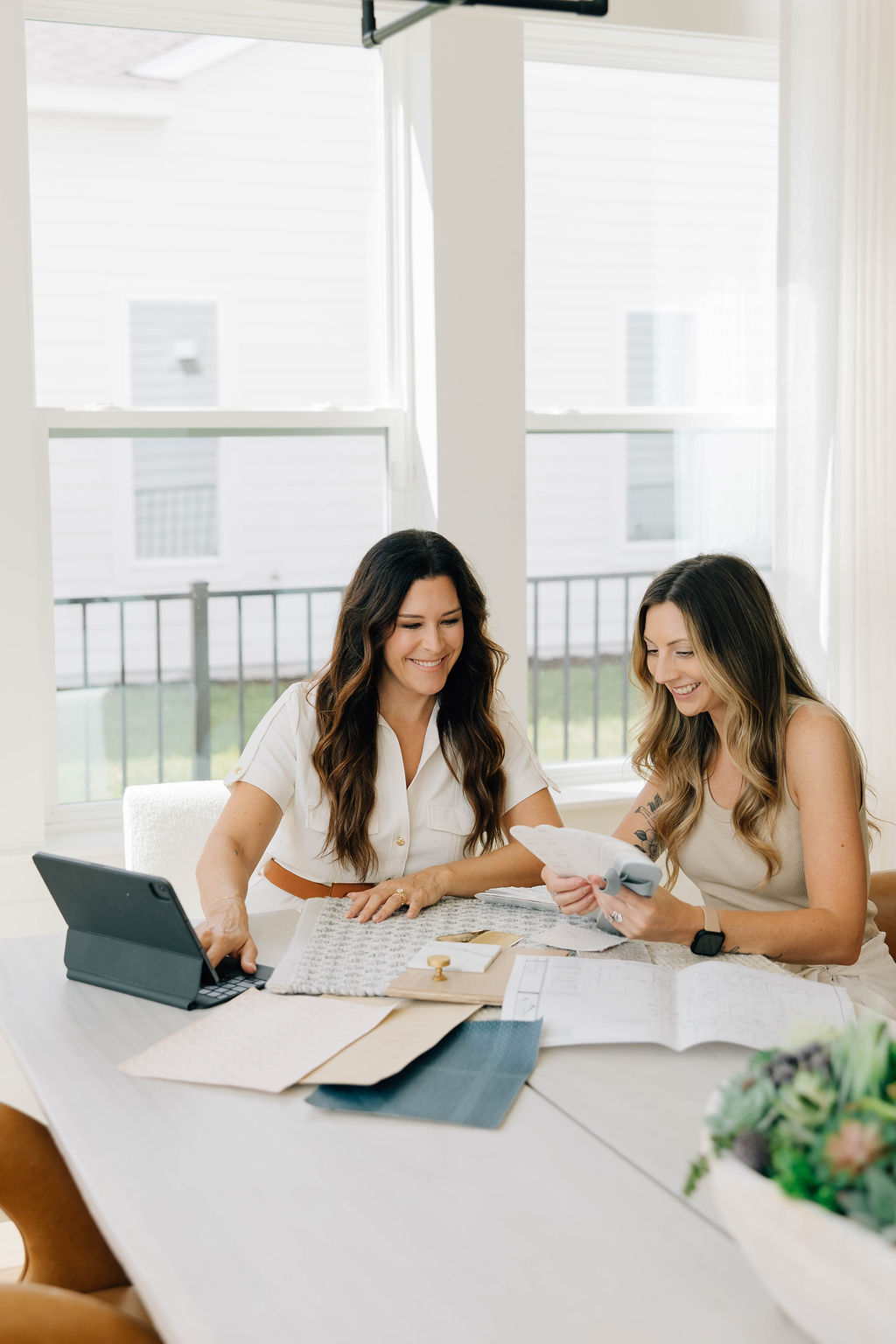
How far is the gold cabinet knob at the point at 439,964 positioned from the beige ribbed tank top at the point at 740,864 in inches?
24.3

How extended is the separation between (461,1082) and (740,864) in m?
0.83

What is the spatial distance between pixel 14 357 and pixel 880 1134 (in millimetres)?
2529

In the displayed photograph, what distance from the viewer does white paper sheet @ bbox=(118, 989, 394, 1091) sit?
1.33 metres

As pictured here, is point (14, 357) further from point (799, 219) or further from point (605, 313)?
point (799, 219)

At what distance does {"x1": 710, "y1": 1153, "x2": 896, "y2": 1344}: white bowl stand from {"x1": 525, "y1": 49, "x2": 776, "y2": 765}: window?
259cm

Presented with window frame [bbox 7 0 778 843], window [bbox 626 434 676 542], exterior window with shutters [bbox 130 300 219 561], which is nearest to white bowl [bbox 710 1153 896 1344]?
window frame [bbox 7 0 778 843]

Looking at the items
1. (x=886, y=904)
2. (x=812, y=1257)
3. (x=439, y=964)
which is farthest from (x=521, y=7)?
(x=886, y=904)

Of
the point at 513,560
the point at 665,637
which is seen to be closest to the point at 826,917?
the point at 665,637

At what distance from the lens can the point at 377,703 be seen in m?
2.14

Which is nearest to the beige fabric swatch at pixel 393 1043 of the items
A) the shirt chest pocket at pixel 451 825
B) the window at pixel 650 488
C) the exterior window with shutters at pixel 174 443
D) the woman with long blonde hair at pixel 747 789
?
the woman with long blonde hair at pixel 747 789

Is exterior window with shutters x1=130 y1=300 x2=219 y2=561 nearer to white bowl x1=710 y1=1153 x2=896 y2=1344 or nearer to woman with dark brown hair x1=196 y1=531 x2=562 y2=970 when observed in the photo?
woman with dark brown hair x1=196 y1=531 x2=562 y2=970

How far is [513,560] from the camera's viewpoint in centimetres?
314

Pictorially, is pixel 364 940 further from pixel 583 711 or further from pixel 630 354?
pixel 630 354

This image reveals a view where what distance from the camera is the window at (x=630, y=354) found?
3.33m
